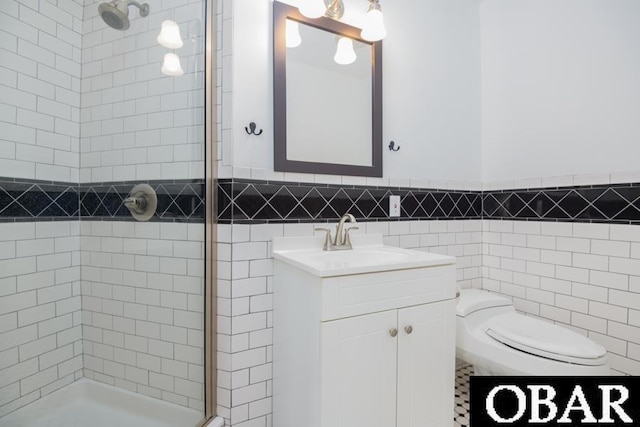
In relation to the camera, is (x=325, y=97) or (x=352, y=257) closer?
(x=352, y=257)

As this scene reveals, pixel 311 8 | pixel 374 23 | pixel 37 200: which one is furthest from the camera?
pixel 374 23

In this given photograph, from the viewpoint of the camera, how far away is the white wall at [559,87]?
5.29ft

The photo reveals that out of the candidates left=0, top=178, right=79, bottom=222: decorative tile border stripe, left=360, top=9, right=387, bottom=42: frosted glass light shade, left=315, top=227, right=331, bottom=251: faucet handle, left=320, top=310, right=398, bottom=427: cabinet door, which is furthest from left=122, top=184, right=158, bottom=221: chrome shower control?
left=360, top=9, right=387, bottom=42: frosted glass light shade

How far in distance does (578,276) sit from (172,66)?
2.29 metres

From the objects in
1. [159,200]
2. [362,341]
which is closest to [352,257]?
[362,341]

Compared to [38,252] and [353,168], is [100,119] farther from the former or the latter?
[353,168]

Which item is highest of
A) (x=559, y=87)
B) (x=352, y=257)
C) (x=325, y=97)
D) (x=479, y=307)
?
(x=559, y=87)

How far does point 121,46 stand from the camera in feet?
4.57

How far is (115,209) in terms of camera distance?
1369 millimetres

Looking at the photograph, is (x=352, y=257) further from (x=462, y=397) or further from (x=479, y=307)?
(x=462, y=397)

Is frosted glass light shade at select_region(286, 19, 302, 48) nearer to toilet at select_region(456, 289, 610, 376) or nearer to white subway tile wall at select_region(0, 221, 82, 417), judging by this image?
white subway tile wall at select_region(0, 221, 82, 417)

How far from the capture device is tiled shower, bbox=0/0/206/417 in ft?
4.29

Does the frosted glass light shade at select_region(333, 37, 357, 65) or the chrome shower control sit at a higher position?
the frosted glass light shade at select_region(333, 37, 357, 65)

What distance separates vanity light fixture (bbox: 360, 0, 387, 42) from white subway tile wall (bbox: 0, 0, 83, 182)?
1289 mm
